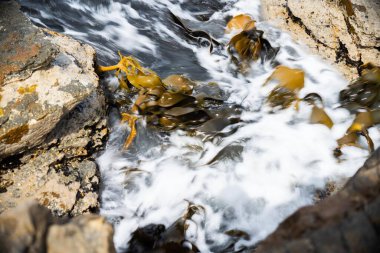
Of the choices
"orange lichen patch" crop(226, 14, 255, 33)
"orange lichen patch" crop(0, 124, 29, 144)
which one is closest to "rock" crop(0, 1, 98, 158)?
"orange lichen patch" crop(0, 124, 29, 144)

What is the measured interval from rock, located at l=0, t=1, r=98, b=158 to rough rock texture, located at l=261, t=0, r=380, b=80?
95.5 inches

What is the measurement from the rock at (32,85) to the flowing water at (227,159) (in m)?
0.58

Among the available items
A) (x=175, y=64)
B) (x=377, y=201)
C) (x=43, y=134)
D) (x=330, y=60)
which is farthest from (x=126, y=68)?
(x=377, y=201)

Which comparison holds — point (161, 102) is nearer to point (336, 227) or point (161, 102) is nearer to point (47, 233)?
point (47, 233)

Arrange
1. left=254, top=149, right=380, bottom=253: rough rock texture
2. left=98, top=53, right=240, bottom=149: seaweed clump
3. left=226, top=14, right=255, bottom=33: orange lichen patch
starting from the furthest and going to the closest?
left=226, top=14, right=255, bottom=33: orange lichen patch → left=98, top=53, right=240, bottom=149: seaweed clump → left=254, top=149, right=380, bottom=253: rough rock texture

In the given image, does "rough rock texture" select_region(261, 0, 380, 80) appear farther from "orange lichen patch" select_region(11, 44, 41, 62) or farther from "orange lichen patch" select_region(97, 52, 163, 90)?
"orange lichen patch" select_region(11, 44, 41, 62)

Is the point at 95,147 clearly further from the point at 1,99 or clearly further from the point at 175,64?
the point at 175,64

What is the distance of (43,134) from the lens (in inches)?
102

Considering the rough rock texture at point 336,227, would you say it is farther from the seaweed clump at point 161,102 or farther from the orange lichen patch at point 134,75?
the orange lichen patch at point 134,75

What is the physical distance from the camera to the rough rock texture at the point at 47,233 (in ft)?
4.48

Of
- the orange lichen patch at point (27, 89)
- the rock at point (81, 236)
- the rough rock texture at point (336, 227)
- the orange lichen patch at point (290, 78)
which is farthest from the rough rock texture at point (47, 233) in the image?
the orange lichen patch at point (290, 78)

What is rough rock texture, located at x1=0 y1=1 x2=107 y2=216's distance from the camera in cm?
248

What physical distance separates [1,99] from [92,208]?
3.08ft

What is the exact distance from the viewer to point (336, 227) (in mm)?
1358
